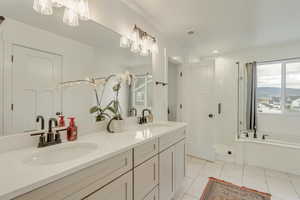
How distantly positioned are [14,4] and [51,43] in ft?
0.94

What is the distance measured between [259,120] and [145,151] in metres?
3.25

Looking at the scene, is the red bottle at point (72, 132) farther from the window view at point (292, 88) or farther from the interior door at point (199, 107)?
the window view at point (292, 88)

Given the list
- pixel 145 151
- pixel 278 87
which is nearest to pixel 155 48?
pixel 145 151

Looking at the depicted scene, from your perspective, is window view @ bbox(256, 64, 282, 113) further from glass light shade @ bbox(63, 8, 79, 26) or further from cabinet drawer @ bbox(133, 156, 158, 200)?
glass light shade @ bbox(63, 8, 79, 26)

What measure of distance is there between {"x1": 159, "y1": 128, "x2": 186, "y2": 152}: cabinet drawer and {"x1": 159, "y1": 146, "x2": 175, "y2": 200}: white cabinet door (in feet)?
0.20

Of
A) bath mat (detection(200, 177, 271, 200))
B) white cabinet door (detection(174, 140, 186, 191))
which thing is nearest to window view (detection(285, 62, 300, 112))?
bath mat (detection(200, 177, 271, 200))

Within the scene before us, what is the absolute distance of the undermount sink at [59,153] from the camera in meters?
0.94

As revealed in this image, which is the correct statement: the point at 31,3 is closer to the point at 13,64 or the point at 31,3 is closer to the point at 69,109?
the point at 13,64

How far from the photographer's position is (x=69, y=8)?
3.99ft

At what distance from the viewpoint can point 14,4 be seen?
97 centimetres

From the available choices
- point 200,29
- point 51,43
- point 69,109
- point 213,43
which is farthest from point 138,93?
point 213,43

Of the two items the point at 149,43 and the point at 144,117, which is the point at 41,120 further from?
the point at 149,43

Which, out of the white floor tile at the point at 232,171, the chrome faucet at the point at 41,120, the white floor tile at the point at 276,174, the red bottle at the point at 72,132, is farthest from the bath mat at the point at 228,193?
the chrome faucet at the point at 41,120

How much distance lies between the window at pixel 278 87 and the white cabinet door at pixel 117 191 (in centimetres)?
354
